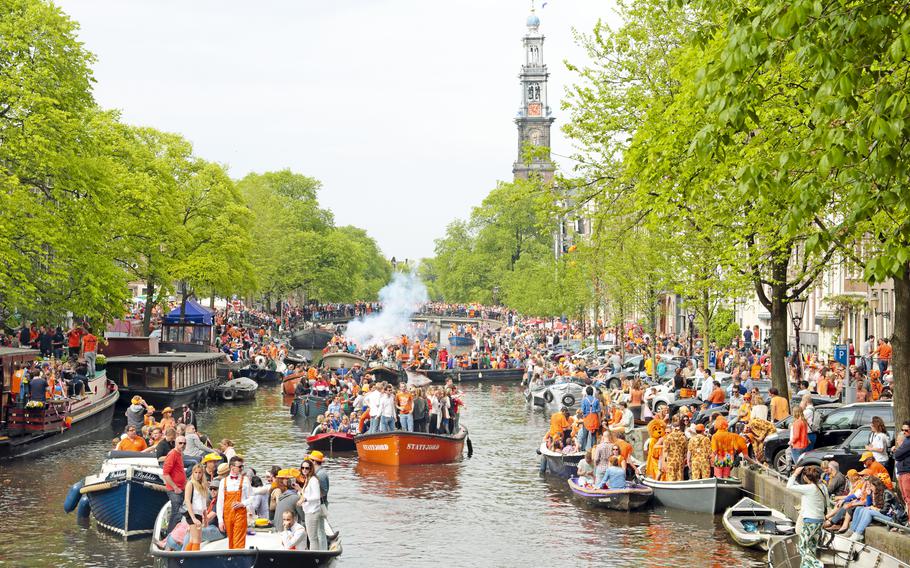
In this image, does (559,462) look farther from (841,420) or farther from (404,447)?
(841,420)

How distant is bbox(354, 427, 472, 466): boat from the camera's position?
3600cm

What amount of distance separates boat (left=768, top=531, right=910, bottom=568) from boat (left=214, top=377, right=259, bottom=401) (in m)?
43.0

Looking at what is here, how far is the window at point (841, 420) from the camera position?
27984 millimetres

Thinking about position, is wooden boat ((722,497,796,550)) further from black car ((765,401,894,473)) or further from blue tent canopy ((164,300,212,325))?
blue tent canopy ((164,300,212,325))

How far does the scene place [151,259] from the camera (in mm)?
63312

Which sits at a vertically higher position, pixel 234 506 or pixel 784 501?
pixel 234 506

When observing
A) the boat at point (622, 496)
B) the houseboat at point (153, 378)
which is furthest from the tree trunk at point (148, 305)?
the boat at point (622, 496)

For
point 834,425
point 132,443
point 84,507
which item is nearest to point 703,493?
point 834,425

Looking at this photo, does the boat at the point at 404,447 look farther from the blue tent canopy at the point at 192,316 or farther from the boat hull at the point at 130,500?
the blue tent canopy at the point at 192,316

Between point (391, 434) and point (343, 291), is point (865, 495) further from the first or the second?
point (343, 291)

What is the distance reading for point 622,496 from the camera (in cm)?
2839

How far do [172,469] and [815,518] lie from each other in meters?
10.9

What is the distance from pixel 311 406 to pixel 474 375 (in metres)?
27.6

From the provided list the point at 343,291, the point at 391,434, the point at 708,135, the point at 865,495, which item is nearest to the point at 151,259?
the point at 391,434
